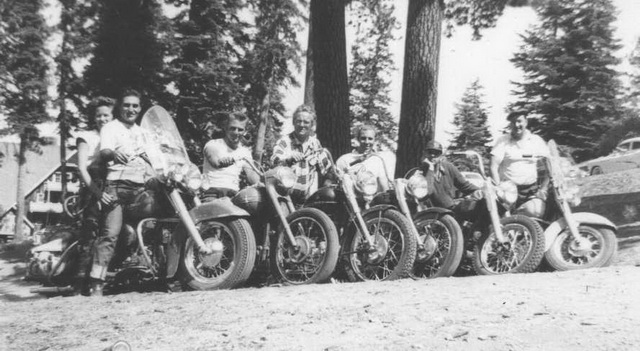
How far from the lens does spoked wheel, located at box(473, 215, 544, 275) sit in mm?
6098

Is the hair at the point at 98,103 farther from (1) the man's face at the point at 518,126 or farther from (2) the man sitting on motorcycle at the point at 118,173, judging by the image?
(1) the man's face at the point at 518,126

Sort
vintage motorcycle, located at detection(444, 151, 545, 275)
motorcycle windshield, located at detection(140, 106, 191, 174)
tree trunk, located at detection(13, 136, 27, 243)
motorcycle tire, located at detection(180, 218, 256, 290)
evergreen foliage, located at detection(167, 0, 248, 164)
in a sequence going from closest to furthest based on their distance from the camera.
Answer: motorcycle tire, located at detection(180, 218, 256, 290), motorcycle windshield, located at detection(140, 106, 191, 174), vintage motorcycle, located at detection(444, 151, 545, 275), evergreen foliage, located at detection(167, 0, 248, 164), tree trunk, located at detection(13, 136, 27, 243)

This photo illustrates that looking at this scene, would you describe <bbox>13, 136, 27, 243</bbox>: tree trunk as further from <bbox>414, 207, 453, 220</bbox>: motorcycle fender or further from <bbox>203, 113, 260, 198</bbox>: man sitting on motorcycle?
<bbox>414, 207, 453, 220</bbox>: motorcycle fender

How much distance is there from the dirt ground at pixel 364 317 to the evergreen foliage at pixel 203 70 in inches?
667

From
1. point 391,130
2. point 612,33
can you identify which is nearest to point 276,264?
point 391,130

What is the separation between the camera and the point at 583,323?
3.76m

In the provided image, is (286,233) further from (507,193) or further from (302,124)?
(507,193)

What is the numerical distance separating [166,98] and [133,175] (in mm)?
15533

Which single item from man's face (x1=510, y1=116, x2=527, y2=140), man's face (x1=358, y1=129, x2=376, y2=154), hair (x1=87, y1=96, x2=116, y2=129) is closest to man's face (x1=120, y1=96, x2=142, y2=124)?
man's face (x1=358, y1=129, x2=376, y2=154)

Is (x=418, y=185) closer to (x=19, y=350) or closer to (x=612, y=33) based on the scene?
(x=19, y=350)

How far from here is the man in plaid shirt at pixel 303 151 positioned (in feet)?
20.9

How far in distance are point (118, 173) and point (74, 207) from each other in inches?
33.1

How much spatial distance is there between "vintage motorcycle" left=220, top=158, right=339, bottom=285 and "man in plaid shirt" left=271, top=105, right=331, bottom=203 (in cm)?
24

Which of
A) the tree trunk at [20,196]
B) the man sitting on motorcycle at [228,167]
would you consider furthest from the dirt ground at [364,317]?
the tree trunk at [20,196]
